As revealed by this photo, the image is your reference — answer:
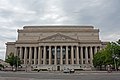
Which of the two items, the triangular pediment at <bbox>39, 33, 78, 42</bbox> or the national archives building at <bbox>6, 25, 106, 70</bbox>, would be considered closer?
the national archives building at <bbox>6, 25, 106, 70</bbox>

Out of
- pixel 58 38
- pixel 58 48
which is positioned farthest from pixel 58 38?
pixel 58 48

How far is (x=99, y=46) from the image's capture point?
406 feet

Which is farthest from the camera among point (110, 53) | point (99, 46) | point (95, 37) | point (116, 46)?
point (95, 37)

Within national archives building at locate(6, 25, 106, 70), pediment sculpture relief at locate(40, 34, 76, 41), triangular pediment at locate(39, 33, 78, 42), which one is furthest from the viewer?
pediment sculpture relief at locate(40, 34, 76, 41)

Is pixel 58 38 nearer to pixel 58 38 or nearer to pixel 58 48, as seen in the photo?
pixel 58 38

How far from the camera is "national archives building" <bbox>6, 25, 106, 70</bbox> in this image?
390 feet

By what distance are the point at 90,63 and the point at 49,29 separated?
1494 inches

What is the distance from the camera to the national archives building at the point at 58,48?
118912mm

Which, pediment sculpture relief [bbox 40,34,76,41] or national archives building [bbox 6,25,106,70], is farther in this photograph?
pediment sculpture relief [bbox 40,34,76,41]

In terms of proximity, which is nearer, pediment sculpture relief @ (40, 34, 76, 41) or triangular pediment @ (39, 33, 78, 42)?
triangular pediment @ (39, 33, 78, 42)

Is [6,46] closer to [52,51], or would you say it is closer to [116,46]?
[52,51]

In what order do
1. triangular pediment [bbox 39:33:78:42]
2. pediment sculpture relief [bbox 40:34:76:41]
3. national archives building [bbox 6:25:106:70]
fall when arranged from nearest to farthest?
national archives building [bbox 6:25:106:70]
triangular pediment [bbox 39:33:78:42]
pediment sculpture relief [bbox 40:34:76:41]

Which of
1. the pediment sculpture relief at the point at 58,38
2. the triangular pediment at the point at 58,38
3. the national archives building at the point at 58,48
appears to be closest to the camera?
the national archives building at the point at 58,48

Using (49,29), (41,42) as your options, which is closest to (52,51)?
(41,42)
